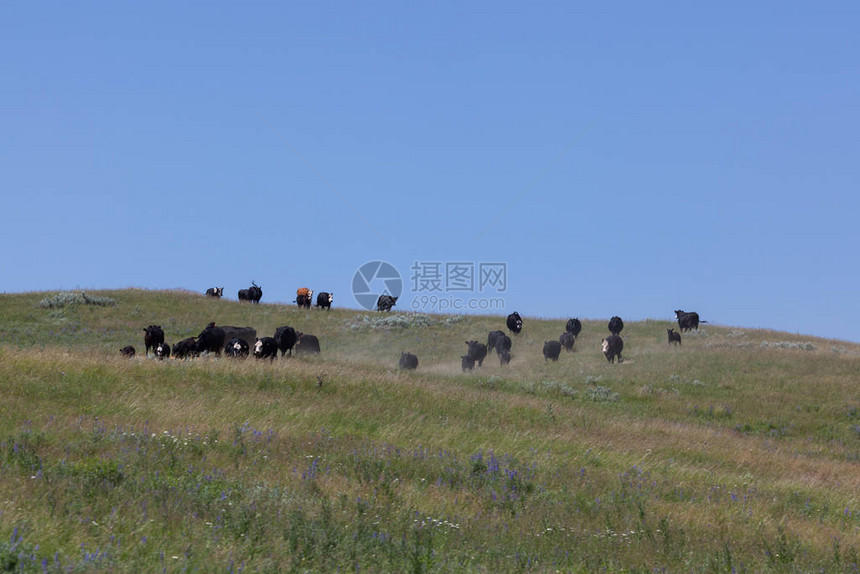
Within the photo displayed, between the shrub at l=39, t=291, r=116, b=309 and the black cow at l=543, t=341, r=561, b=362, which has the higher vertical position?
the shrub at l=39, t=291, r=116, b=309

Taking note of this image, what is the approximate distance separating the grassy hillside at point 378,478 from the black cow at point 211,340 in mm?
8872

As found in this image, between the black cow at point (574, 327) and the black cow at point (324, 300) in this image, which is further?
the black cow at point (324, 300)

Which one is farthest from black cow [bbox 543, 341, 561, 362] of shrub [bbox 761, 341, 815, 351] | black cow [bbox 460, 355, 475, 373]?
shrub [bbox 761, 341, 815, 351]

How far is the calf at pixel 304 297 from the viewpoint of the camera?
61.0m

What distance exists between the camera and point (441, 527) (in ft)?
30.4

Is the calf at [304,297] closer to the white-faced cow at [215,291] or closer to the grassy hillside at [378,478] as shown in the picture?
the white-faced cow at [215,291]

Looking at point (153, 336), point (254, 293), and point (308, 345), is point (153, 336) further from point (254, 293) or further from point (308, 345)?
point (254, 293)

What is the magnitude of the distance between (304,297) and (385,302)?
6.40 m

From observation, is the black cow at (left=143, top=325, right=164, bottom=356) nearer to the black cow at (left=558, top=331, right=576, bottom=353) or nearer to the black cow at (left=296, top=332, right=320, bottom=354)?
the black cow at (left=296, top=332, right=320, bottom=354)

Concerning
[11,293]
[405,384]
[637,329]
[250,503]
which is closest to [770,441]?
[405,384]

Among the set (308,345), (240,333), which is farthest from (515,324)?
(240,333)

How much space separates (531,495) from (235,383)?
9246 mm

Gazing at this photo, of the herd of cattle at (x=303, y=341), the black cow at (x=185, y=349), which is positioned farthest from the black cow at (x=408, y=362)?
the black cow at (x=185, y=349)

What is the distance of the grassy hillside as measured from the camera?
25.0ft
